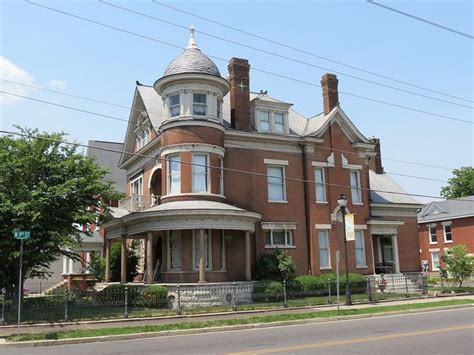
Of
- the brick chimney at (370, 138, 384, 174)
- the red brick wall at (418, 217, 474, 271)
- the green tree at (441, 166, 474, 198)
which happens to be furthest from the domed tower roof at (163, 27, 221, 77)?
the green tree at (441, 166, 474, 198)

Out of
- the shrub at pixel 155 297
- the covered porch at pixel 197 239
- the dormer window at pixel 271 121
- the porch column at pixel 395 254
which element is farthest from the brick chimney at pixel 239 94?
Result: the porch column at pixel 395 254

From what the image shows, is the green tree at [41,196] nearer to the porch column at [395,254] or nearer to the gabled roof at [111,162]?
the porch column at [395,254]

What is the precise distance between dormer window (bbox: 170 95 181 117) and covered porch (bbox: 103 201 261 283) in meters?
5.15

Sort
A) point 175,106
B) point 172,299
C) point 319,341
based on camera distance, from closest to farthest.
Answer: point 319,341 < point 172,299 < point 175,106

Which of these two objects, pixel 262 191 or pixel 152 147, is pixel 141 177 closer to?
pixel 152 147

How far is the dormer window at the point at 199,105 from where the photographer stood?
28594mm

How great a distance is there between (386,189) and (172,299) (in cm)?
2077

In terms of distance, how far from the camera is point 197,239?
27438mm

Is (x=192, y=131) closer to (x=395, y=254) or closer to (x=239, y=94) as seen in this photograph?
(x=239, y=94)

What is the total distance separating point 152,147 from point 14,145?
1091 cm

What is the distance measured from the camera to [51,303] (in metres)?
22.3

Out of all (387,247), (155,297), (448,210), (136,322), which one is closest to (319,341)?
(136,322)

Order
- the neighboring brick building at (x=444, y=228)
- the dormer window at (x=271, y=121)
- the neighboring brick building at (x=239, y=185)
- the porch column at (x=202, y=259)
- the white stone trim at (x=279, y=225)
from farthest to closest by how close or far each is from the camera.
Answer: the neighboring brick building at (x=444, y=228), the dormer window at (x=271, y=121), the white stone trim at (x=279, y=225), the neighboring brick building at (x=239, y=185), the porch column at (x=202, y=259)

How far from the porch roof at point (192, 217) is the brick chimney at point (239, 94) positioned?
5850 millimetres
